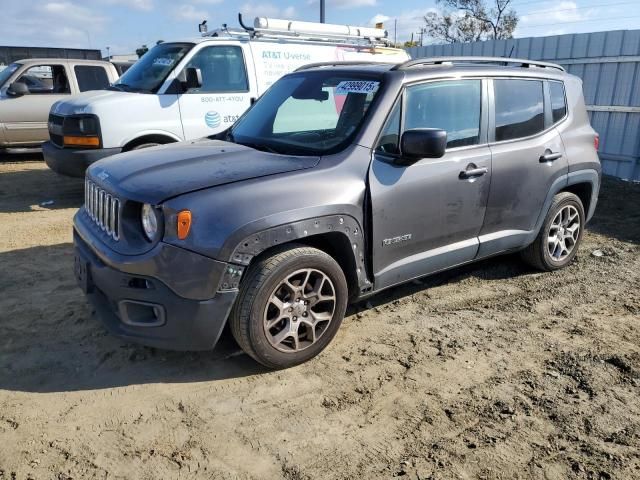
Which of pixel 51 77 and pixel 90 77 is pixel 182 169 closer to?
pixel 90 77

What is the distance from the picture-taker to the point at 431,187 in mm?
3742

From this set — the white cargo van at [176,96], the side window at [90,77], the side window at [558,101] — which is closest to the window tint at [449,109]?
the side window at [558,101]

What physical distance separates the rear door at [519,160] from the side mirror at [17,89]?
351 inches

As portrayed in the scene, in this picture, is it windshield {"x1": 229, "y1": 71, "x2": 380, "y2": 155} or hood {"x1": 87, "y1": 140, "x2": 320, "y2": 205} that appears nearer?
hood {"x1": 87, "y1": 140, "x2": 320, "y2": 205}

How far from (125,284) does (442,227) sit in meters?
2.22

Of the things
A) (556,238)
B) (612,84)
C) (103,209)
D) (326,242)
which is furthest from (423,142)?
(612,84)

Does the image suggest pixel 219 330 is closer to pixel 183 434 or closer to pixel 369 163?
pixel 183 434

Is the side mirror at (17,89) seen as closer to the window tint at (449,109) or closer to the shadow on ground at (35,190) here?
the shadow on ground at (35,190)

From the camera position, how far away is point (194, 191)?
3006 mm

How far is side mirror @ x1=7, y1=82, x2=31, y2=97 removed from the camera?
9.73 metres

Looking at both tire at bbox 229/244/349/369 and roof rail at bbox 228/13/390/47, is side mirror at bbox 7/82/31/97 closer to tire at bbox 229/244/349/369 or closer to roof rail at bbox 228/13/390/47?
roof rail at bbox 228/13/390/47

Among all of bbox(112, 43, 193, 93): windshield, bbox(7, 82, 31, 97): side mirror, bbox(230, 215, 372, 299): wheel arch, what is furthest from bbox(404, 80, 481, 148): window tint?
bbox(7, 82, 31, 97): side mirror

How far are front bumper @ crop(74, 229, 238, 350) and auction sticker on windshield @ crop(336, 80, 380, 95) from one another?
67.3 inches

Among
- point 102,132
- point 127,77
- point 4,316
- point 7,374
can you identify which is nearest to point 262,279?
point 7,374
